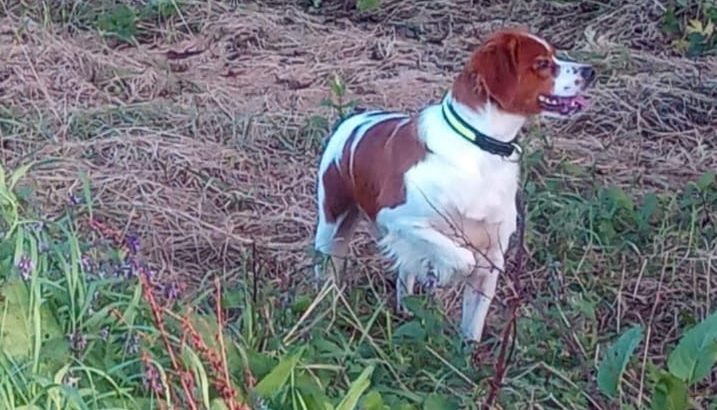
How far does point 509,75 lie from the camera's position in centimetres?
460

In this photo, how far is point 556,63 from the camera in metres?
4.68

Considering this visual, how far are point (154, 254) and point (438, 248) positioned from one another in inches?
46.8

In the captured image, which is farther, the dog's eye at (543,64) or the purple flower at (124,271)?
the dog's eye at (543,64)

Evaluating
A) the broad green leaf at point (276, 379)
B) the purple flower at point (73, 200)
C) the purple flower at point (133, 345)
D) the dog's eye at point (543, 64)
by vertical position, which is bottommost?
the purple flower at point (73, 200)

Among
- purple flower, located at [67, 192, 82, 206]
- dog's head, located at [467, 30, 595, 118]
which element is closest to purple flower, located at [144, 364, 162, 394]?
purple flower, located at [67, 192, 82, 206]

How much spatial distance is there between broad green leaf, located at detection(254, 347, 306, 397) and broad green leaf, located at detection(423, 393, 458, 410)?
0.32 meters

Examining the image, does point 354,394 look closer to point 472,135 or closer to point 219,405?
point 219,405

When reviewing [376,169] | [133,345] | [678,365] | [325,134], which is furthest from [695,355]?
[325,134]

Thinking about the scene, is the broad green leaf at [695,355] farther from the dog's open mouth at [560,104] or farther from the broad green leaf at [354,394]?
the dog's open mouth at [560,104]

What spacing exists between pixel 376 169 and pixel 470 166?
0.99 ft

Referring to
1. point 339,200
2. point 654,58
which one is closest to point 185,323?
point 339,200

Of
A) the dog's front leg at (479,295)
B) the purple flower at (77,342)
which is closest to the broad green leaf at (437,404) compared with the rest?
the purple flower at (77,342)

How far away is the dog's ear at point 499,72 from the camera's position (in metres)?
4.59

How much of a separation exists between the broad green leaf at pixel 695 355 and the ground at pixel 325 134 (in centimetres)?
51
